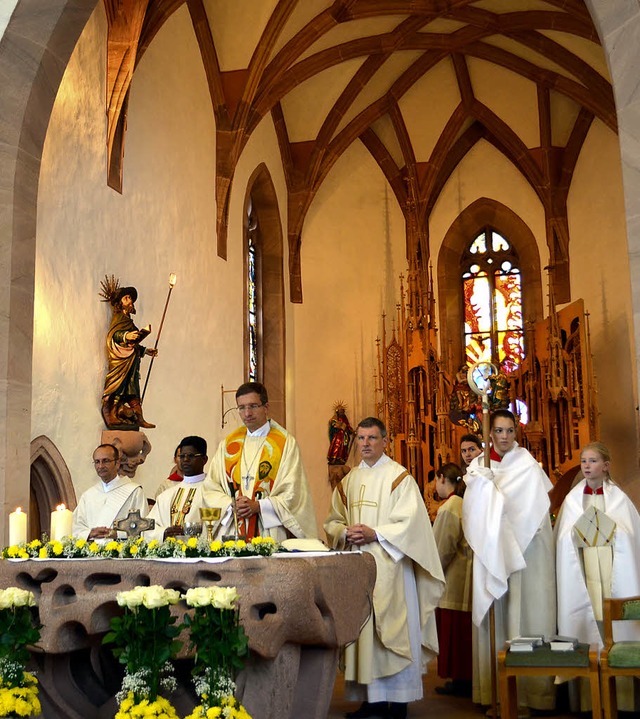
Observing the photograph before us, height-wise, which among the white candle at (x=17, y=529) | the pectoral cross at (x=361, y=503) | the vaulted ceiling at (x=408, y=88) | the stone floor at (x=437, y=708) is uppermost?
the vaulted ceiling at (x=408, y=88)

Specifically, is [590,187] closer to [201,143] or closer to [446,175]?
[446,175]

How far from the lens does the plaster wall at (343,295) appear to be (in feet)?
56.5

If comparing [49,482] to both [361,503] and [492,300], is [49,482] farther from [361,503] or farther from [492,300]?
[492,300]

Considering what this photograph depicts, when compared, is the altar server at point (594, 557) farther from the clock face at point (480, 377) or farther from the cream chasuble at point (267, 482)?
the cream chasuble at point (267, 482)

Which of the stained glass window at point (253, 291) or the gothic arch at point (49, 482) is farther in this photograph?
the stained glass window at point (253, 291)

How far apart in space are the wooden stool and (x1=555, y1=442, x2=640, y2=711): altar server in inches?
34.6

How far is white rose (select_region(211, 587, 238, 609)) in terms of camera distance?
14.1ft

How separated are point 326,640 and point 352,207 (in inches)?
554

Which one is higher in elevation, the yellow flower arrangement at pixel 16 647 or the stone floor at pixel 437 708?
the yellow flower arrangement at pixel 16 647

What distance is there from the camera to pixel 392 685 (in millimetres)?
6520

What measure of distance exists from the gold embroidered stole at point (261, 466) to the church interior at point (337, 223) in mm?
3291

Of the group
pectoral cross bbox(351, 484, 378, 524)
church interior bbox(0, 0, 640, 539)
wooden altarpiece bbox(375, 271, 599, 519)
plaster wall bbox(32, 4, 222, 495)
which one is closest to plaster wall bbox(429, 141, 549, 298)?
church interior bbox(0, 0, 640, 539)

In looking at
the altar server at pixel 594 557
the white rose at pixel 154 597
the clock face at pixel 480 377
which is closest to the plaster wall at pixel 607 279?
the altar server at pixel 594 557

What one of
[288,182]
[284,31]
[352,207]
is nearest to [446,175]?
[352,207]
